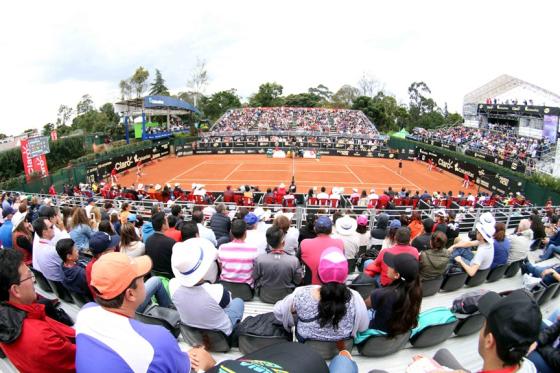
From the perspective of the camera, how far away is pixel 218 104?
7744 centimetres

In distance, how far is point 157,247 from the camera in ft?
16.6

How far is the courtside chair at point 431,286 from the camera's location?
5145 mm

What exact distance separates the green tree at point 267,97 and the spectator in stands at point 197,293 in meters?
77.2

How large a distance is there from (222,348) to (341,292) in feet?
5.16

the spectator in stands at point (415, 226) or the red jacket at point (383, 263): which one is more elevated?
the red jacket at point (383, 263)

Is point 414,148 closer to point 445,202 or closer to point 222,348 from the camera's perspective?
point 445,202

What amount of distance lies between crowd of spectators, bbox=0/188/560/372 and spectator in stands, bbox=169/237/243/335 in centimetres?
1

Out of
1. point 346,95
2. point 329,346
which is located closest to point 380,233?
point 329,346

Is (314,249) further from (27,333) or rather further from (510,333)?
(27,333)

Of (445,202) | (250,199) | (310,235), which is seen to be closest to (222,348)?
(310,235)

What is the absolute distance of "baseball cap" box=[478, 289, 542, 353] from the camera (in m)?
1.85

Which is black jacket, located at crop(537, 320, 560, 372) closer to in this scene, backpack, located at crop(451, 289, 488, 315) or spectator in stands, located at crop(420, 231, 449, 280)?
backpack, located at crop(451, 289, 488, 315)

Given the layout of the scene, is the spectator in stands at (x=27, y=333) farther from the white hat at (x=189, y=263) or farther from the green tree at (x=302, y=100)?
the green tree at (x=302, y=100)

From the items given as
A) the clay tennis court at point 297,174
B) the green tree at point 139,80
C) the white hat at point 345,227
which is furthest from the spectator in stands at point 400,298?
the green tree at point 139,80
